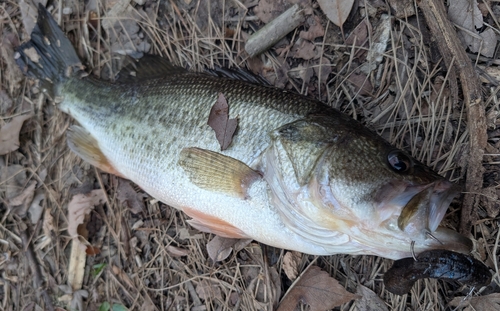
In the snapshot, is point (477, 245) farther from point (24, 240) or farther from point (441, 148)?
point (24, 240)

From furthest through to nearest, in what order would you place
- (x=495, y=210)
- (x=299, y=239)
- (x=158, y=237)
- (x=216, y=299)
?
(x=158, y=237)
(x=216, y=299)
(x=495, y=210)
(x=299, y=239)

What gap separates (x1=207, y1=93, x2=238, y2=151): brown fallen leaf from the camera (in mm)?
2283

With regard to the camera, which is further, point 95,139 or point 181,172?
point 95,139

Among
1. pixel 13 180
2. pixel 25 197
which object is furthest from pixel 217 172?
pixel 13 180

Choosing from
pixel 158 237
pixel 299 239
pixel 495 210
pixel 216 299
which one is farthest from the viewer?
pixel 158 237

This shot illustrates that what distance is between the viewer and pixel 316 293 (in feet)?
8.55

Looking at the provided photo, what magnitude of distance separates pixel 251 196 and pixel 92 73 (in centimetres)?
206

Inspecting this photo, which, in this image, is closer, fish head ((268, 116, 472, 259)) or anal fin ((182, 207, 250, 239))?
fish head ((268, 116, 472, 259))

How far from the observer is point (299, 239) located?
7.19 ft

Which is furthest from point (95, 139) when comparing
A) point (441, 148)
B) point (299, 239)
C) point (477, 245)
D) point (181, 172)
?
point (477, 245)

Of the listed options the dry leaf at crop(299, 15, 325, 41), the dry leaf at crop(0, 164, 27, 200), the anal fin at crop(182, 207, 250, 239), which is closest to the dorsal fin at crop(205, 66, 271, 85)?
the dry leaf at crop(299, 15, 325, 41)

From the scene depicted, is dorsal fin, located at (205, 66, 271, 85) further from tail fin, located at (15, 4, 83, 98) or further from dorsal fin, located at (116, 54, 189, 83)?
tail fin, located at (15, 4, 83, 98)

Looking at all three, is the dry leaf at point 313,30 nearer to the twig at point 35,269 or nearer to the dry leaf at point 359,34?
the dry leaf at point 359,34

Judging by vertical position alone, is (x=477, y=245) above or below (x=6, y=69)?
below
